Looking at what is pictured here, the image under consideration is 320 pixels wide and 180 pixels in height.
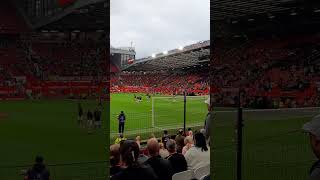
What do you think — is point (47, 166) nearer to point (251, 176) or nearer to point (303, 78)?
point (251, 176)

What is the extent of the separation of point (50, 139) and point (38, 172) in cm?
33

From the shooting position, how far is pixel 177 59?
140ft

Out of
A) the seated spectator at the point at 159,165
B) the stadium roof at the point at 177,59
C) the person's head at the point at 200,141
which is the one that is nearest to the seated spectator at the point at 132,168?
the seated spectator at the point at 159,165

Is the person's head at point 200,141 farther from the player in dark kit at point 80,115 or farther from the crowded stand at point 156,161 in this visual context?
the player in dark kit at point 80,115

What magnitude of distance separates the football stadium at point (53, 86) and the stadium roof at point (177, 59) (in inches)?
1032

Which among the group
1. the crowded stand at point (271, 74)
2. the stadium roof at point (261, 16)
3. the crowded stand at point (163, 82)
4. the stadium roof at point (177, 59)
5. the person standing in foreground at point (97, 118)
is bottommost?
the person standing in foreground at point (97, 118)

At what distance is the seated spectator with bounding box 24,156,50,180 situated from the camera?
345 cm

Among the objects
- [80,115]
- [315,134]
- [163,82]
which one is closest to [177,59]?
[163,82]

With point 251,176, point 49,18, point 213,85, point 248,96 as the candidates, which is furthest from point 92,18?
point 251,176

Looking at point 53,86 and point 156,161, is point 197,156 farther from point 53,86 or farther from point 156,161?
point 53,86

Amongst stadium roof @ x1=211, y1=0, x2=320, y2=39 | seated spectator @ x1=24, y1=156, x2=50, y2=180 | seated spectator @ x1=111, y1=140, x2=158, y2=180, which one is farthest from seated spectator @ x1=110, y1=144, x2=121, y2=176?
stadium roof @ x1=211, y1=0, x2=320, y2=39

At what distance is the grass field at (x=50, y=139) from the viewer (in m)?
3.49

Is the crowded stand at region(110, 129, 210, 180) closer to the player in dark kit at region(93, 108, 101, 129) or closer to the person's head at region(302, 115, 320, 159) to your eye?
the player in dark kit at region(93, 108, 101, 129)

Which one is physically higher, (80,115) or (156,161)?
(80,115)
